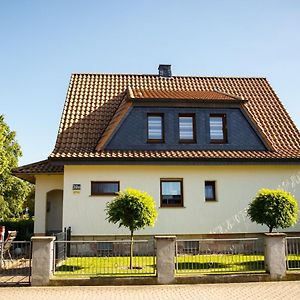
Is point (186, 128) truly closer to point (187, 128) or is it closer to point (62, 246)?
point (187, 128)

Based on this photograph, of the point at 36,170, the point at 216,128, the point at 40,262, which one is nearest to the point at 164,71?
the point at 216,128

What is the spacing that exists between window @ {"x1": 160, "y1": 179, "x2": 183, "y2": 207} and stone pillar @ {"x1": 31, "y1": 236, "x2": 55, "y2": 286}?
22.1 feet

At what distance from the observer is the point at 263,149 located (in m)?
17.5

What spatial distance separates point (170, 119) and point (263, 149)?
14.5ft

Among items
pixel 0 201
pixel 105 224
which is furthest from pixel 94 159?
pixel 0 201

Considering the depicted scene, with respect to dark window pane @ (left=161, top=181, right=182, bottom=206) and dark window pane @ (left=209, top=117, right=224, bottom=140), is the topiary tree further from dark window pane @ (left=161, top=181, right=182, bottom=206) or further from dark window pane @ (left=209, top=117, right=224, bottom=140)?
dark window pane @ (left=209, top=117, right=224, bottom=140)

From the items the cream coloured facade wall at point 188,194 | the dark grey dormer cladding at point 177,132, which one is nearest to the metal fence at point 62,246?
the cream coloured facade wall at point 188,194

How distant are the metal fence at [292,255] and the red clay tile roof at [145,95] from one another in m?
5.20

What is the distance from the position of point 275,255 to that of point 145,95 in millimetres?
9294

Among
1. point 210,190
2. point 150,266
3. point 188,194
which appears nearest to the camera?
point 150,266

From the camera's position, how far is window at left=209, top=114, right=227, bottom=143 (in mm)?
17625

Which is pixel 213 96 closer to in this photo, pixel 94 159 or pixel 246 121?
pixel 246 121

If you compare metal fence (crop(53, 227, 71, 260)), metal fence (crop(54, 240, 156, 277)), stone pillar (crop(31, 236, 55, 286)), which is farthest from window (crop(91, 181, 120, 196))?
stone pillar (crop(31, 236, 55, 286))

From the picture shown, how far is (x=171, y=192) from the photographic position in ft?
54.9
